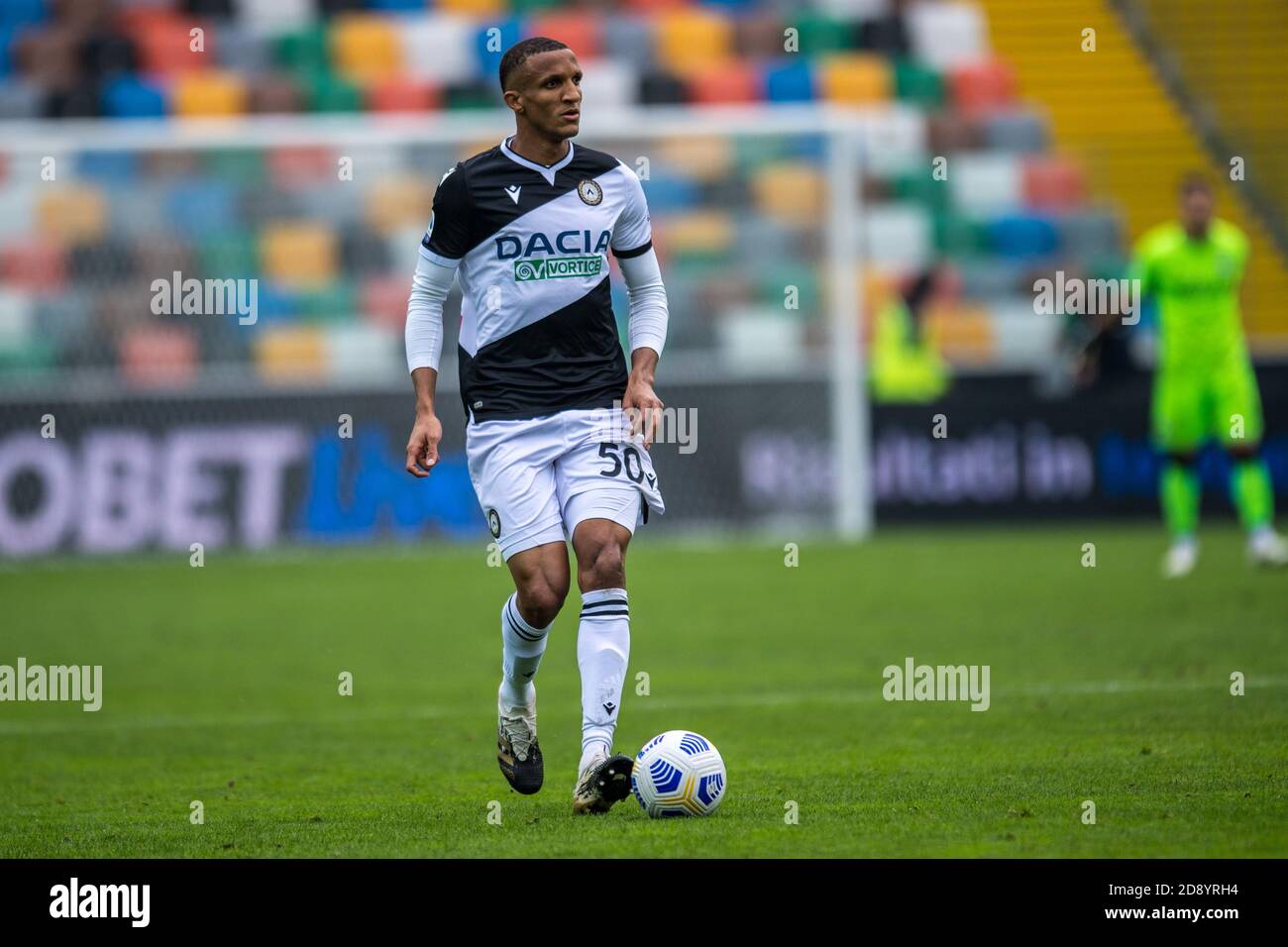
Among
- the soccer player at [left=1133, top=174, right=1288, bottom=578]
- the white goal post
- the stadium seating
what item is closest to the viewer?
the soccer player at [left=1133, top=174, right=1288, bottom=578]

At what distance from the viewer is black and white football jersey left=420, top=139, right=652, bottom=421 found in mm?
6457

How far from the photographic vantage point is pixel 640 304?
6828mm

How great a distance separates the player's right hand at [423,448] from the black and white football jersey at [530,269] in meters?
0.25

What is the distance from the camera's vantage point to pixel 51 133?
18.3 m

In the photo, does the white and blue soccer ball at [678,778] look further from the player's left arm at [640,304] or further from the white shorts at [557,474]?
the player's left arm at [640,304]

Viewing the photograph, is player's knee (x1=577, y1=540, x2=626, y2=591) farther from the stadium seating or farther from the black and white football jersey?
the stadium seating

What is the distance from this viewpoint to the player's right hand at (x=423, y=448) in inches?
246

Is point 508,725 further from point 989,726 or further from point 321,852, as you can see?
point 989,726

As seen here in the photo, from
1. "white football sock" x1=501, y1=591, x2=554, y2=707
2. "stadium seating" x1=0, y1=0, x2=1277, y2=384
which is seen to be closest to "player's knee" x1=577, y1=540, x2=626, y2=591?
"white football sock" x1=501, y1=591, x2=554, y2=707

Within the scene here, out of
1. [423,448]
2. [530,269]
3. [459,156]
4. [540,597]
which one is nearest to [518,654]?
[540,597]

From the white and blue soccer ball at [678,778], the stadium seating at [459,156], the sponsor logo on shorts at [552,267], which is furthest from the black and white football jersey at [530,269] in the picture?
the stadium seating at [459,156]

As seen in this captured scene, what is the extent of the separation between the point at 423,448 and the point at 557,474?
48 cm
